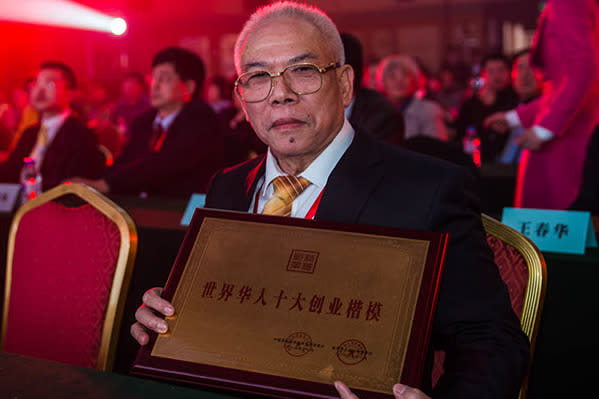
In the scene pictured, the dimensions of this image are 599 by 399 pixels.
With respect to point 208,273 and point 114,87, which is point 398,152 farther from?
point 114,87

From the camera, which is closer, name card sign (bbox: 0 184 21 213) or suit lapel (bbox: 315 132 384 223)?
suit lapel (bbox: 315 132 384 223)

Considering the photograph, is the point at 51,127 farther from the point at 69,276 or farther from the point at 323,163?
the point at 323,163

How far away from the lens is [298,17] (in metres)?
1.29

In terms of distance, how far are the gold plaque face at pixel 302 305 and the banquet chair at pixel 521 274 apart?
0.45 m

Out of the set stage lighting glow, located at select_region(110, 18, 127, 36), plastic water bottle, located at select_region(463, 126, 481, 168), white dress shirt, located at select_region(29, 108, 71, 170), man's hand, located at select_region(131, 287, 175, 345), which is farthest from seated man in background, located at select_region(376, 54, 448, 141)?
stage lighting glow, located at select_region(110, 18, 127, 36)

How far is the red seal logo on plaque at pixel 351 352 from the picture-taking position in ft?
2.73

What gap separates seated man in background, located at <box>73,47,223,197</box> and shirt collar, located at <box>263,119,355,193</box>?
203 centimetres

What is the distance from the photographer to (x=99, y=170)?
3848 millimetres

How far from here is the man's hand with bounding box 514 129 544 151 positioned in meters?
2.57

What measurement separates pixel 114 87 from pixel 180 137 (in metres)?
11.1

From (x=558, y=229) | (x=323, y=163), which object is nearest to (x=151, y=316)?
(x=323, y=163)

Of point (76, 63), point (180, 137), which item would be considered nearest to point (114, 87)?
point (76, 63)

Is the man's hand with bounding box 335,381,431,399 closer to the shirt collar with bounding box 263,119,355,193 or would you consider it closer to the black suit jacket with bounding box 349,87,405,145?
the shirt collar with bounding box 263,119,355,193

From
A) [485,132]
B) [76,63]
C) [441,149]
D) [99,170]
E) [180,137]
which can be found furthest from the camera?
[76,63]
